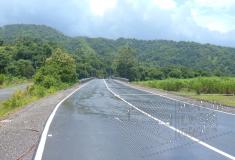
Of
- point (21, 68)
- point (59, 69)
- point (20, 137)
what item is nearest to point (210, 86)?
point (59, 69)

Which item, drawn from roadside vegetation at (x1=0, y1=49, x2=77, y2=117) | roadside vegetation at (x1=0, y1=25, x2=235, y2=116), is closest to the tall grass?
roadside vegetation at (x1=0, y1=25, x2=235, y2=116)

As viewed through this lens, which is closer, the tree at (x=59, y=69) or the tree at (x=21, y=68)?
the tree at (x=59, y=69)

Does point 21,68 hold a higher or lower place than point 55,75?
lower

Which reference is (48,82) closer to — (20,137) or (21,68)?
(20,137)

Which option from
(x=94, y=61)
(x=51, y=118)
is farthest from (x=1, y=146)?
(x=94, y=61)

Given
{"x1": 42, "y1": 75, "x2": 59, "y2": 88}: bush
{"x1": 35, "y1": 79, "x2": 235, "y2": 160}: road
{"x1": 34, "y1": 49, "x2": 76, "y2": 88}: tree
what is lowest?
{"x1": 42, "y1": 75, "x2": 59, "y2": 88}: bush

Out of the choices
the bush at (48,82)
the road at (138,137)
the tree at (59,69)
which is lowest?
the bush at (48,82)

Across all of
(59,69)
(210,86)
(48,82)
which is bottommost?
(48,82)

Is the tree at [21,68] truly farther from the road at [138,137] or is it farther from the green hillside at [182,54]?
the road at [138,137]

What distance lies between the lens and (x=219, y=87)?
50.8 m

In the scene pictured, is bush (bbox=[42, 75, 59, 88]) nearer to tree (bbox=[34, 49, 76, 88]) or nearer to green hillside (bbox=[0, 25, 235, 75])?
tree (bbox=[34, 49, 76, 88])

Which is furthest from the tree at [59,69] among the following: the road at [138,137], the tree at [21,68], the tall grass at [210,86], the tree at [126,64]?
the tree at [126,64]

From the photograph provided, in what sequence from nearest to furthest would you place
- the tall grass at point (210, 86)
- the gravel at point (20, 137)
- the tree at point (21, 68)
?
the gravel at point (20, 137) → the tall grass at point (210, 86) → the tree at point (21, 68)

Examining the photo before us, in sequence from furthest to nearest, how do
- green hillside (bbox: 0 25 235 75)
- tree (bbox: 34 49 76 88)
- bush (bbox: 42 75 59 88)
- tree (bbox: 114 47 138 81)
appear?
tree (bbox: 114 47 138 81)
green hillside (bbox: 0 25 235 75)
tree (bbox: 34 49 76 88)
bush (bbox: 42 75 59 88)
